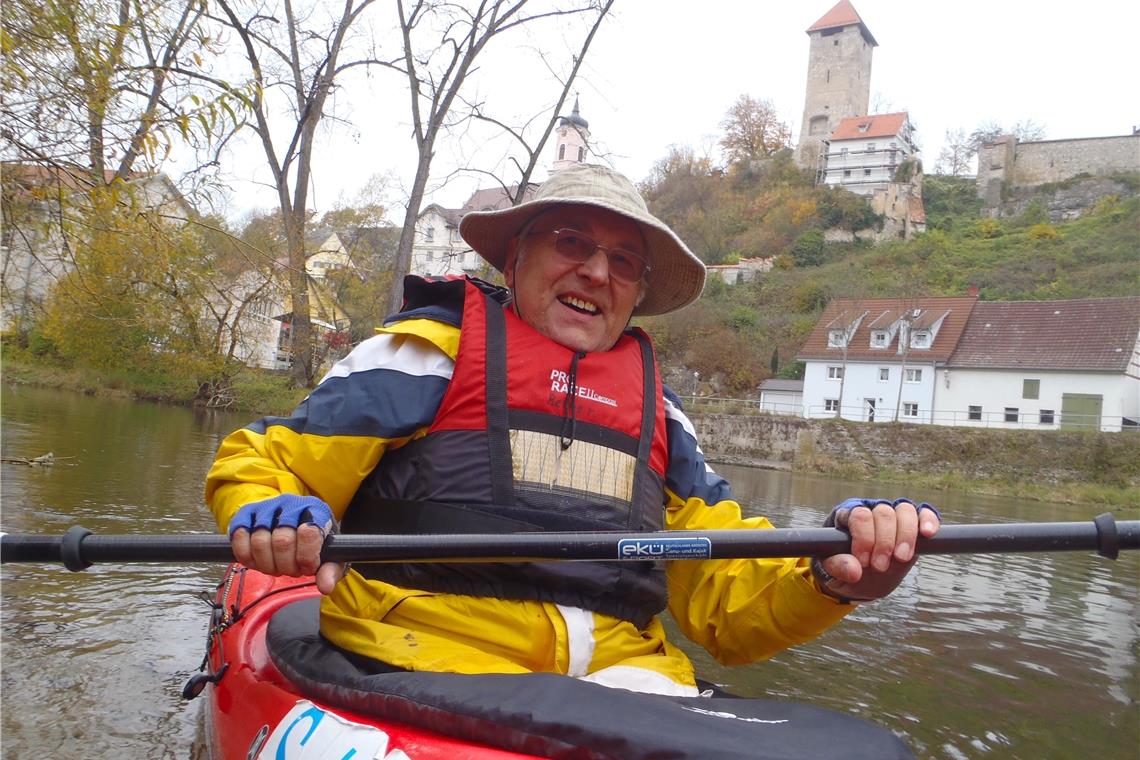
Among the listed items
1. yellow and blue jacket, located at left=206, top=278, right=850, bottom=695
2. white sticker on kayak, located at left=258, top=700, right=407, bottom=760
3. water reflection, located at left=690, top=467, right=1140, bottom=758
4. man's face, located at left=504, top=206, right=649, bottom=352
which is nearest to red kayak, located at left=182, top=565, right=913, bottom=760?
white sticker on kayak, located at left=258, top=700, right=407, bottom=760

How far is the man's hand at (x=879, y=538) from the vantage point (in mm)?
1729

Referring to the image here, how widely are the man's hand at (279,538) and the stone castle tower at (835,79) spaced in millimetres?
66789

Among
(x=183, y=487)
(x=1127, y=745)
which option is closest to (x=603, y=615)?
(x=1127, y=745)

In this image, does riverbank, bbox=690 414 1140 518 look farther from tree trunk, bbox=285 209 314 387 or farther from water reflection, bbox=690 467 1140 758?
water reflection, bbox=690 467 1140 758

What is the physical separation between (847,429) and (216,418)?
19.0 metres

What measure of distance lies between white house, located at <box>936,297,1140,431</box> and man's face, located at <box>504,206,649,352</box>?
1247 inches

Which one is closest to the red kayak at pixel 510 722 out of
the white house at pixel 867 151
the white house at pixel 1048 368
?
the white house at pixel 1048 368

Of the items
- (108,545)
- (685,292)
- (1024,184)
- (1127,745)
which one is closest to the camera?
(108,545)

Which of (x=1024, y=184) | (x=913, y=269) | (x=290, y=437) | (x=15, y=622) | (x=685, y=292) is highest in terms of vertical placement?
(x=1024, y=184)

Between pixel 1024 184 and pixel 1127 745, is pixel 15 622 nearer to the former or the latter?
pixel 1127 745

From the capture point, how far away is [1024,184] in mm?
58594

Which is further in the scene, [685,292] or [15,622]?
[15,622]

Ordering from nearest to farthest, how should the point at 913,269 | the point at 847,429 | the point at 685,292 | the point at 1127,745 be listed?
the point at 685,292 < the point at 1127,745 < the point at 847,429 < the point at 913,269

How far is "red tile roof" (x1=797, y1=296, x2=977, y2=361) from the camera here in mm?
33438
